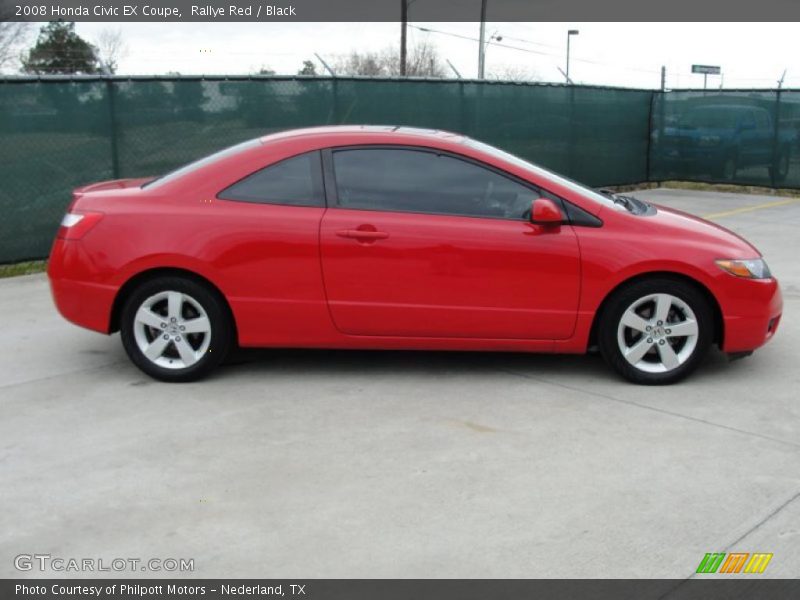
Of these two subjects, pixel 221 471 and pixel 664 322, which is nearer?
pixel 221 471

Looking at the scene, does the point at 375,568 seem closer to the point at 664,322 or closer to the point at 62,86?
the point at 664,322

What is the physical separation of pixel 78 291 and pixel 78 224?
0.41 meters

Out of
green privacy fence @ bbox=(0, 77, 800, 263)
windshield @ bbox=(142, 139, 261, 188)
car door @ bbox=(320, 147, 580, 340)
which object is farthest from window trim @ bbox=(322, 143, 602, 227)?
green privacy fence @ bbox=(0, 77, 800, 263)

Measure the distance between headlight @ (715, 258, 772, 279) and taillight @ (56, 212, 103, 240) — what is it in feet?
12.5

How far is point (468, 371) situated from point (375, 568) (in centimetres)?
256

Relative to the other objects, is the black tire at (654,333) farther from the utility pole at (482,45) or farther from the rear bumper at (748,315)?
the utility pole at (482,45)

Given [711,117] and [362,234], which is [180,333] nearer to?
[362,234]

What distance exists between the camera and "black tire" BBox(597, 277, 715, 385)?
551 cm

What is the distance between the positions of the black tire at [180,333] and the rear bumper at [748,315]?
9.98 feet

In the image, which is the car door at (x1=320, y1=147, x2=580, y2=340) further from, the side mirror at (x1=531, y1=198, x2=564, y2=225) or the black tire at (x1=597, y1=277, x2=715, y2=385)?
the black tire at (x1=597, y1=277, x2=715, y2=385)

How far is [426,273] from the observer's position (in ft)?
18.0
